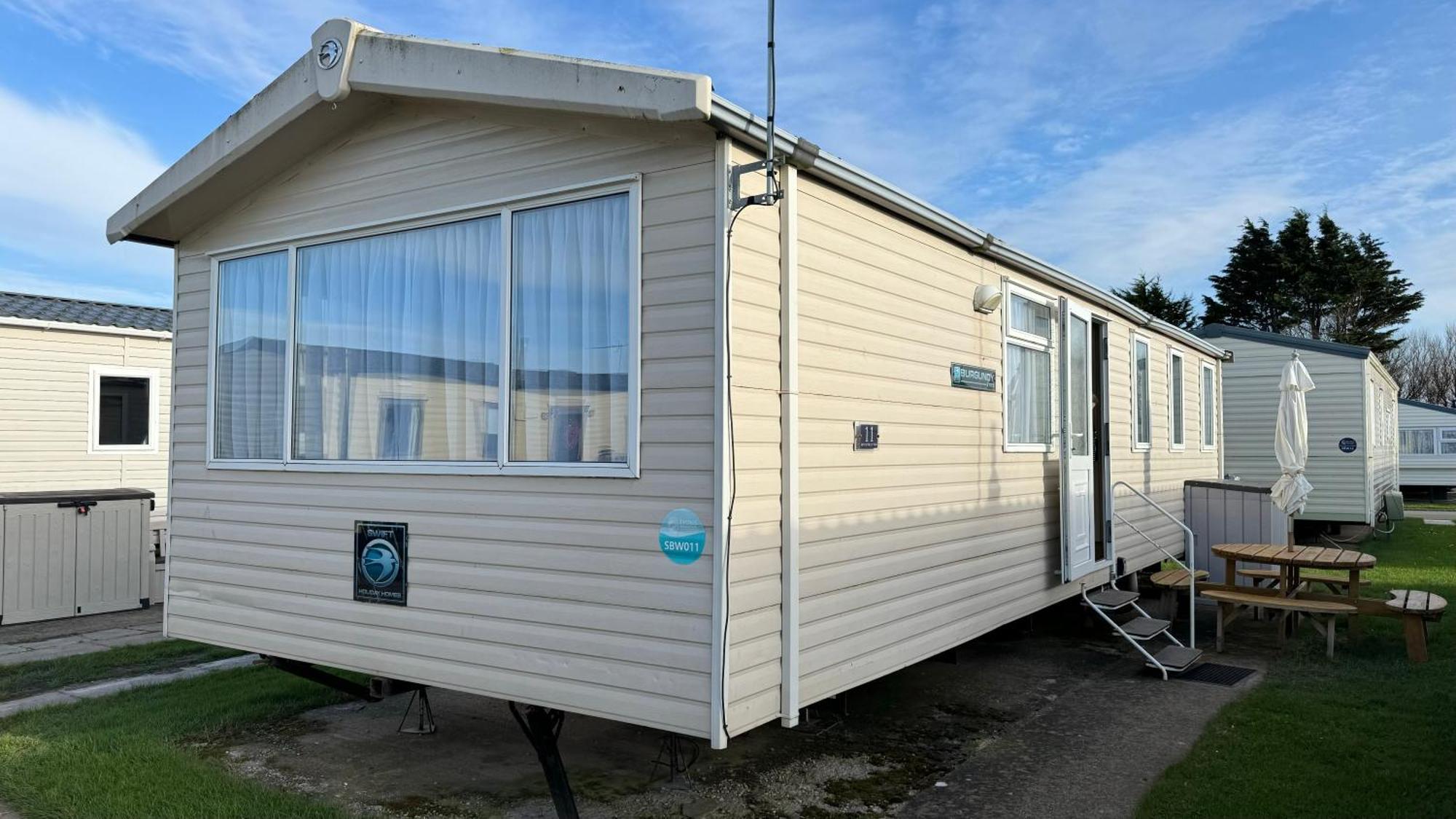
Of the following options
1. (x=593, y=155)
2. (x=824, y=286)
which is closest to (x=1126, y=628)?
(x=824, y=286)

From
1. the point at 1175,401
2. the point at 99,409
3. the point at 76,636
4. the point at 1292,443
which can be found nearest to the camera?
the point at 76,636

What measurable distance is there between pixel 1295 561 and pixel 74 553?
35.5 ft

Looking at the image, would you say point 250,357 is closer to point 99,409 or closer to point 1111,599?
point 1111,599

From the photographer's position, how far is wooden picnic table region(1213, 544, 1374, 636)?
760 centimetres

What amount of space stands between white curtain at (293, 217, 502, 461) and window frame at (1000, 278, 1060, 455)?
350 centimetres

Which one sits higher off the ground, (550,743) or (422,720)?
(550,743)

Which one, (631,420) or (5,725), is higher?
(631,420)

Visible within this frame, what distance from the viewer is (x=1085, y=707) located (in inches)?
232

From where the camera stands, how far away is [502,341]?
13.7 ft

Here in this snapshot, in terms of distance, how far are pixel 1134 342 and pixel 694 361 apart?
6696 millimetres

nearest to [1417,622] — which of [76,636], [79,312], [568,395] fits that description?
[568,395]

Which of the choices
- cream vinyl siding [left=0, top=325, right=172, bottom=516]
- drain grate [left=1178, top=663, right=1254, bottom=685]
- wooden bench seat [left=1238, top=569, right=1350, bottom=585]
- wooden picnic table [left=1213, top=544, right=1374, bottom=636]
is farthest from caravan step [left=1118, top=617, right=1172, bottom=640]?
cream vinyl siding [left=0, top=325, right=172, bottom=516]

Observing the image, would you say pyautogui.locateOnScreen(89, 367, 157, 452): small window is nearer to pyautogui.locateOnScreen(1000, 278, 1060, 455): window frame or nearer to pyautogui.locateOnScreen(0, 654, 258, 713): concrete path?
pyautogui.locateOnScreen(0, 654, 258, 713): concrete path

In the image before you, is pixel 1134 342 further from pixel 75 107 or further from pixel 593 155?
pixel 75 107
